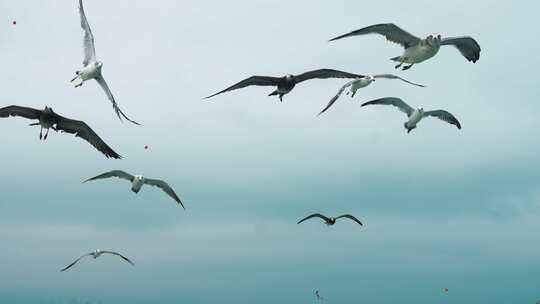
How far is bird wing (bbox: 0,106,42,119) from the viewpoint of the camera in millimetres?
39944

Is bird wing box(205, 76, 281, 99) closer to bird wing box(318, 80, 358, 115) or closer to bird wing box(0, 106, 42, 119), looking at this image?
bird wing box(318, 80, 358, 115)

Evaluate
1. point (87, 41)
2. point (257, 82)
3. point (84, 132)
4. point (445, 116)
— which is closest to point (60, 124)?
point (84, 132)

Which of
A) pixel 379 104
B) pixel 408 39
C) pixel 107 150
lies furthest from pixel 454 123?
pixel 107 150

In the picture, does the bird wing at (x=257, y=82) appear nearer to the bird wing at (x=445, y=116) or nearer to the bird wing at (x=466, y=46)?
the bird wing at (x=466, y=46)

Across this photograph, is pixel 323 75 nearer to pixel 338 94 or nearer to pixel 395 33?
pixel 338 94

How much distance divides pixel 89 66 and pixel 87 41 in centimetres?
254

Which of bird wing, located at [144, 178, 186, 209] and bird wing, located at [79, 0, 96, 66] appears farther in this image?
bird wing, located at [144, 178, 186, 209]

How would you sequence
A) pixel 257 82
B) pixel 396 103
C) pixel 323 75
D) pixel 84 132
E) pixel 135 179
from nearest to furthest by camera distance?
pixel 257 82, pixel 323 75, pixel 84 132, pixel 135 179, pixel 396 103

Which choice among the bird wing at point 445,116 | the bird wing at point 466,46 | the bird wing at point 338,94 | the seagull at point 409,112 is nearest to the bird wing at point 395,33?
the bird wing at point 466,46

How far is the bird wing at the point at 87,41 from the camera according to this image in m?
43.3

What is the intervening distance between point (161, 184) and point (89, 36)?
11675mm

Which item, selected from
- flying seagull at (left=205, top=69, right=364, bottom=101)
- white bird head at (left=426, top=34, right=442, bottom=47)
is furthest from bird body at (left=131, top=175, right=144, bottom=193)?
white bird head at (left=426, top=34, right=442, bottom=47)

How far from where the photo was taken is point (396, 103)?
51281 millimetres

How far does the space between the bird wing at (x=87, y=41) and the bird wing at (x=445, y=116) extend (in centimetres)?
2295
